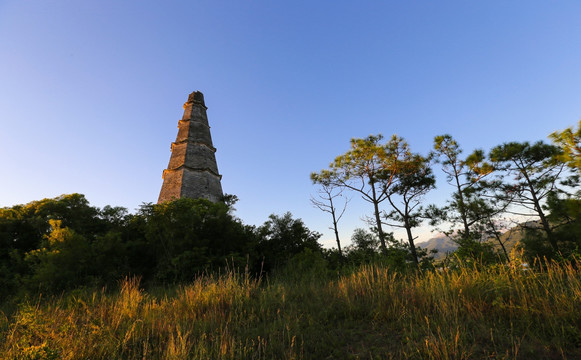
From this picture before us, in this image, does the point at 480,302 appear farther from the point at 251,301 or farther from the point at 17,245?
the point at 17,245

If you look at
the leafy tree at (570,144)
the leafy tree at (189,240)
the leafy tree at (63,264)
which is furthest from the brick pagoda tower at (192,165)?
the leafy tree at (570,144)

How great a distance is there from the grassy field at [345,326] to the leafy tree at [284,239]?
26.6ft

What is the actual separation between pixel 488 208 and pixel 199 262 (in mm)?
14856

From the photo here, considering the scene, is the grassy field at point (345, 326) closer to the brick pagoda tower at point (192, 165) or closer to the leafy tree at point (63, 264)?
the leafy tree at point (63, 264)

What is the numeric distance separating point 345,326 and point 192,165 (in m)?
18.5

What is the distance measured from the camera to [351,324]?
4.11 metres

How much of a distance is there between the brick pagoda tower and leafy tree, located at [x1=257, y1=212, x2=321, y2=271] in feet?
22.4

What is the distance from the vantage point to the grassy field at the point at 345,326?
301cm

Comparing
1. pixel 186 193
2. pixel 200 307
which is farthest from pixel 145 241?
pixel 200 307

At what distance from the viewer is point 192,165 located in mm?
19609

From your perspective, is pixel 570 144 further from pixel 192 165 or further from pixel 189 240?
pixel 192 165

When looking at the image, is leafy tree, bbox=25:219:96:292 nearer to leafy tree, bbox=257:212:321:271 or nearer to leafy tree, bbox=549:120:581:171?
leafy tree, bbox=257:212:321:271

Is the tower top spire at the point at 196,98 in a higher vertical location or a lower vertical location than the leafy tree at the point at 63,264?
higher

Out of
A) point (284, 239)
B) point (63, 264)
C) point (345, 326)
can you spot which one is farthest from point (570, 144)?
point (63, 264)
